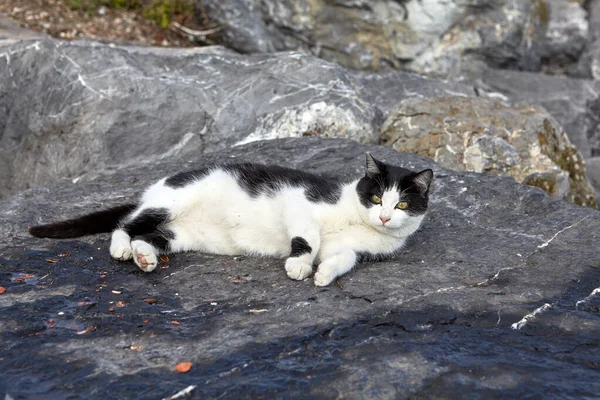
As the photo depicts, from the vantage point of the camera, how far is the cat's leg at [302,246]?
417 centimetres

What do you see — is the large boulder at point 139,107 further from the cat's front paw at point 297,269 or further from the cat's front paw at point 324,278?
the cat's front paw at point 324,278

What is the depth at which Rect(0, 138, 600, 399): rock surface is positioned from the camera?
9.96 ft

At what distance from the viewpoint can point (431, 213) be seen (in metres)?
5.31

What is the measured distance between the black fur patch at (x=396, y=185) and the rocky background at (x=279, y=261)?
1.21 ft

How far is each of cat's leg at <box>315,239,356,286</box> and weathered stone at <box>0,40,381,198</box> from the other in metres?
3.00

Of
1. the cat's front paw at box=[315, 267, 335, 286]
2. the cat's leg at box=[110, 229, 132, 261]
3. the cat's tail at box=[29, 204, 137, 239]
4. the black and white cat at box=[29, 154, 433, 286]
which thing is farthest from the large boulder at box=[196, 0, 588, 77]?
the cat's front paw at box=[315, 267, 335, 286]

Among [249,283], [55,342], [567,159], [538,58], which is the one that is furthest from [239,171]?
[538,58]

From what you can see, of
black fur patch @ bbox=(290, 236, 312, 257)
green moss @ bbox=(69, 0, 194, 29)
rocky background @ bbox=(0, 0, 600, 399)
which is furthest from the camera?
green moss @ bbox=(69, 0, 194, 29)

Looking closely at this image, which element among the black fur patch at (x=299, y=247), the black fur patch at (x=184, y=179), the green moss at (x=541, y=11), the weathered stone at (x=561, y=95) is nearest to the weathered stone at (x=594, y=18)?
the green moss at (x=541, y=11)

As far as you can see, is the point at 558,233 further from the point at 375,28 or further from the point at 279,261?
the point at 375,28

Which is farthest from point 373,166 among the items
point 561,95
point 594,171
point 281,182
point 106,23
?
point 106,23

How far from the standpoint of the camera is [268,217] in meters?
4.73

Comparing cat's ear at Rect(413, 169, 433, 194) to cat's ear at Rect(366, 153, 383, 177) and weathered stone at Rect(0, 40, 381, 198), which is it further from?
weathered stone at Rect(0, 40, 381, 198)

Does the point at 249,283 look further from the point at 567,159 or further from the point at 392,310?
the point at 567,159
